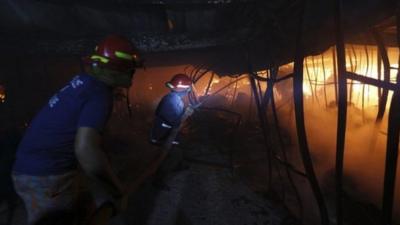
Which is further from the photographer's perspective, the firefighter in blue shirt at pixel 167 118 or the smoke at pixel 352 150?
the smoke at pixel 352 150

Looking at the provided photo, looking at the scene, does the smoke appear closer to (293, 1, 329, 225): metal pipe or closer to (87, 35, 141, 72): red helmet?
(293, 1, 329, 225): metal pipe

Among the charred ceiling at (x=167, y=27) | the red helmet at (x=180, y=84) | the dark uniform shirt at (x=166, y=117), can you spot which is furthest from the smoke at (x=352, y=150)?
the red helmet at (x=180, y=84)

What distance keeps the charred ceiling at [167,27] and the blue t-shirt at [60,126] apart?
8.13 feet

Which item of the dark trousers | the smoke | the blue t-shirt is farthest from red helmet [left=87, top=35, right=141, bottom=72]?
the smoke

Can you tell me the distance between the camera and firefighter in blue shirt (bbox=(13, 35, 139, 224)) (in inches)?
99.3

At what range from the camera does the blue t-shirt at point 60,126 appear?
2609mm

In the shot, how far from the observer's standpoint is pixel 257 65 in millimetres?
6199

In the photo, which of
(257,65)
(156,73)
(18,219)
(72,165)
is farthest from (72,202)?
(156,73)

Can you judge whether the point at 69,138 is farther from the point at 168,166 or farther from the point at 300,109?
the point at 168,166

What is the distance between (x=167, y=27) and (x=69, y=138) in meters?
3.74

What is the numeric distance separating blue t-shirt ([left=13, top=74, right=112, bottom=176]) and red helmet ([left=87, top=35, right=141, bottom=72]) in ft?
0.53

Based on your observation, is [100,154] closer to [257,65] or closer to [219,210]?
[219,210]

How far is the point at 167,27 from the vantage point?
235 inches

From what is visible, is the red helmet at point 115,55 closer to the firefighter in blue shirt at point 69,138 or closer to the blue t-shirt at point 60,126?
the firefighter in blue shirt at point 69,138
